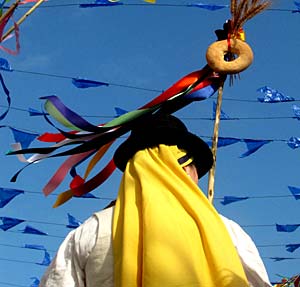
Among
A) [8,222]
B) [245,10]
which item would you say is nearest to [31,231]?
[8,222]

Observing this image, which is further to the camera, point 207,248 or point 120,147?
point 120,147

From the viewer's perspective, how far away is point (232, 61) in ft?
8.21

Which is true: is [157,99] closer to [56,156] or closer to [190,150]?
[56,156]

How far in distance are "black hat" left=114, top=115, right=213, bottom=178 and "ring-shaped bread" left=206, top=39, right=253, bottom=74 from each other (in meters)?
0.51

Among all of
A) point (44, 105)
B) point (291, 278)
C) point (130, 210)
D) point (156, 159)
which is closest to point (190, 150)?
point (156, 159)

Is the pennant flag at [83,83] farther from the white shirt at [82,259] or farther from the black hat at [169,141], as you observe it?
the white shirt at [82,259]

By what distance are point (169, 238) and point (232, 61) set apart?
3.26ft

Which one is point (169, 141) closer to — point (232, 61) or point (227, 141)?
point (232, 61)

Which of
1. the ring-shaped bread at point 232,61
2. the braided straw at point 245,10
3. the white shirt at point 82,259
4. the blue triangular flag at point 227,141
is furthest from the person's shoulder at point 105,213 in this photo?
the blue triangular flag at point 227,141

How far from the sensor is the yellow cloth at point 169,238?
168cm

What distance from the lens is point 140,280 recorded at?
171 cm

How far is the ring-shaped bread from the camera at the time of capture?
2.50 m

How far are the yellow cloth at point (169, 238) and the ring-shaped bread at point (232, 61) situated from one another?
2.35 ft

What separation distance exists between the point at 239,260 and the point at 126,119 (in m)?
0.84
